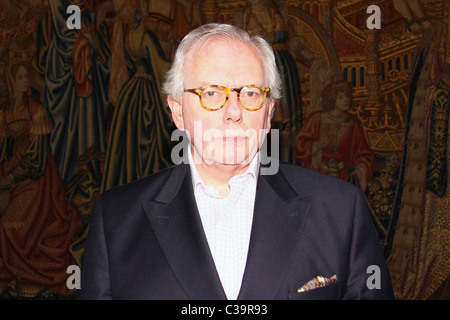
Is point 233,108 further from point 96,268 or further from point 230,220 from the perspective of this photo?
point 96,268

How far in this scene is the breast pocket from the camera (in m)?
1.80

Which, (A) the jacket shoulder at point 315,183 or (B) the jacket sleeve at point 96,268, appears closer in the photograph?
(B) the jacket sleeve at point 96,268

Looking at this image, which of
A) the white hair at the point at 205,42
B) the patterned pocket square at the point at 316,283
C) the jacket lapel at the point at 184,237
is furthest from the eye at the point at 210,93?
the patterned pocket square at the point at 316,283

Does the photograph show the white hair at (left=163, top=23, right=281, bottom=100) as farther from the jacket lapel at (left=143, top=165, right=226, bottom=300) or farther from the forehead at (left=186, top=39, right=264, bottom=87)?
the jacket lapel at (left=143, top=165, right=226, bottom=300)

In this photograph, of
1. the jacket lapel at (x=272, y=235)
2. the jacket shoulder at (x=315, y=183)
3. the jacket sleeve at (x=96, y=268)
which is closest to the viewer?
the jacket lapel at (x=272, y=235)

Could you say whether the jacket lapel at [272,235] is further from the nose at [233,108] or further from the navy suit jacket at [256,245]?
the nose at [233,108]

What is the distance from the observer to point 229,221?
6.37 feet

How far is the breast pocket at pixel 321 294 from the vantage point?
180 cm

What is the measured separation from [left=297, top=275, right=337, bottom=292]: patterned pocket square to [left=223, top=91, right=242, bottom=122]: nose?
1.95 feet

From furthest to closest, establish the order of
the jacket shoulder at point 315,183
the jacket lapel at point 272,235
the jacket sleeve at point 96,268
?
the jacket shoulder at point 315,183
the jacket sleeve at point 96,268
the jacket lapel at point 272,235

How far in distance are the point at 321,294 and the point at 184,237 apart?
49 centimetres

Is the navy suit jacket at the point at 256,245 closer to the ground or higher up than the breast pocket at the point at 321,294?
higher up

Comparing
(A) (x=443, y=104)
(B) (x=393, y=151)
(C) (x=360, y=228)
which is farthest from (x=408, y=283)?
(C) (x=360, y=228)

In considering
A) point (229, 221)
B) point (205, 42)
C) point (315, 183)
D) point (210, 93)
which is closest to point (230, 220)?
point (229, 221)
